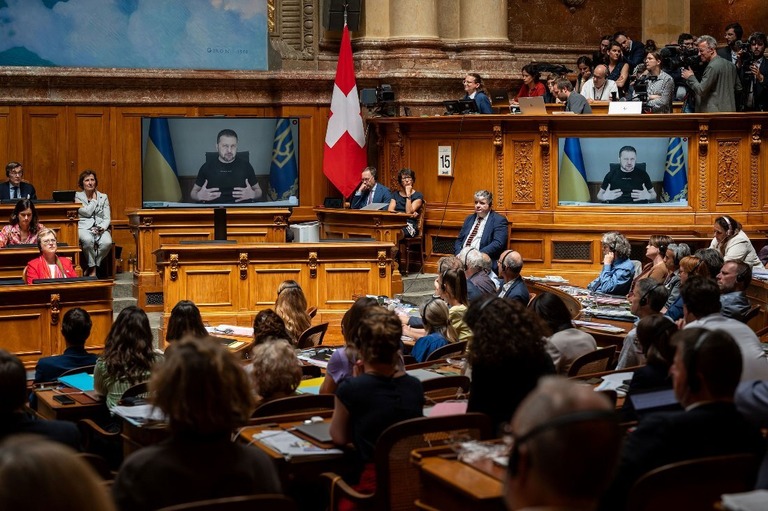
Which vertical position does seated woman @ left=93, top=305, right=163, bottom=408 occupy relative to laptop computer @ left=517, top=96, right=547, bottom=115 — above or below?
below

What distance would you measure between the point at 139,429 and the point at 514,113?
8632 mm

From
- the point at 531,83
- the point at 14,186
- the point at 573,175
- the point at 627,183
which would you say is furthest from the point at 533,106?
the point at 14,186

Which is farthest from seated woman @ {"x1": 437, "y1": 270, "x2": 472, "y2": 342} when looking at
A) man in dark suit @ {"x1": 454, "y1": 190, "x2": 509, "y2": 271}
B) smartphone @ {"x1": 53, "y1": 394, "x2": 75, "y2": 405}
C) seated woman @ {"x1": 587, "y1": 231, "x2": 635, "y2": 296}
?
man in dark suit @ {"x1": 454, "y1": 190, "x2": 509, "y2": 271}

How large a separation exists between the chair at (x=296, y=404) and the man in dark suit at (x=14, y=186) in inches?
339

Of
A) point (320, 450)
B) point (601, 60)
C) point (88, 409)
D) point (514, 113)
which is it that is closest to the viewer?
point (320, 450)

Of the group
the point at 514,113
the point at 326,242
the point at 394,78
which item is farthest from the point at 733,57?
the point at 326,242

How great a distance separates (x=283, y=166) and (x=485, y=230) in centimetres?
378

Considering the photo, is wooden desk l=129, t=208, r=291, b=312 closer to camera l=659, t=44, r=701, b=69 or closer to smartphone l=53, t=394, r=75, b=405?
camera l=659, t=44, r=701, b=69

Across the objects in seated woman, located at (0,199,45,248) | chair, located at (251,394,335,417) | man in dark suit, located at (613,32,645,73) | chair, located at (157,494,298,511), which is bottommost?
chair, located at (251,394,335,417)

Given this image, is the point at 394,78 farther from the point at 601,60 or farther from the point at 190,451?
the point at 190,451

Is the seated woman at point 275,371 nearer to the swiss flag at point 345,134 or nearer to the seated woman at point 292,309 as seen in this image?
the seated woman at point 292,309

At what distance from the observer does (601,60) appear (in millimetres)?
15078

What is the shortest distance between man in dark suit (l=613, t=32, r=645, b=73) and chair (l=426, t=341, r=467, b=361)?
866cm

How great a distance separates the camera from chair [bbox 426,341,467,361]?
6.78 metres
